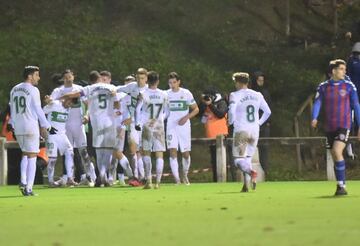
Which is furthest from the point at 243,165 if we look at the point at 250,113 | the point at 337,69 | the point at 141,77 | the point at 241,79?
the point at 141,77

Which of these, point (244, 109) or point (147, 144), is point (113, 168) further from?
point (244, 109)

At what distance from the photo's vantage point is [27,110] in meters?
21.5

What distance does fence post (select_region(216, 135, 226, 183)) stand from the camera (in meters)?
29.1

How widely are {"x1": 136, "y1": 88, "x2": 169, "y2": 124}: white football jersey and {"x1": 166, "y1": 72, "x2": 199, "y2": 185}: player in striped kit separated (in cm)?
237

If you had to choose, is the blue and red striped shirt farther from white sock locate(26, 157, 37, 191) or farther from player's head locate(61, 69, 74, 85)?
player's head locate(61, 69, 74, 85)

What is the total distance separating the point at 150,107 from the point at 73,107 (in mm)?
3594

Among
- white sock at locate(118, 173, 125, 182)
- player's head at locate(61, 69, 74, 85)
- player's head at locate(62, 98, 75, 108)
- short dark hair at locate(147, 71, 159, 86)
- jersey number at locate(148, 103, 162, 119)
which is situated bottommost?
white sock at locate(118, 173, 125, 182)

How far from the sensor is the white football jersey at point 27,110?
842 inches

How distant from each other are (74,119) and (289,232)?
1587cm

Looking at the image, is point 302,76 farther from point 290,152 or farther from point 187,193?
point 187,193

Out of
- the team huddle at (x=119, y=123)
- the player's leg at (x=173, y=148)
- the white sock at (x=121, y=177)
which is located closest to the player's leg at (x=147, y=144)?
the team huddle at (x=119, y=123)

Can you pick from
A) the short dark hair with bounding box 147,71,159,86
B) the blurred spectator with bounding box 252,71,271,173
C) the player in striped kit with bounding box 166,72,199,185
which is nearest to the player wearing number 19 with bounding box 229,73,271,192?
the short dark hair with bounding box 147,71,159,86

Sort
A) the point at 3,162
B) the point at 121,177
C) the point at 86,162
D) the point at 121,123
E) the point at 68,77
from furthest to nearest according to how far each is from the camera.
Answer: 1. the point at 3,162
2. the point at 121,177
3. the point at 86,162
4. the point at 68,77
5. the point at 121,123

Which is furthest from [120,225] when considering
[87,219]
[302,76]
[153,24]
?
[153,24]
